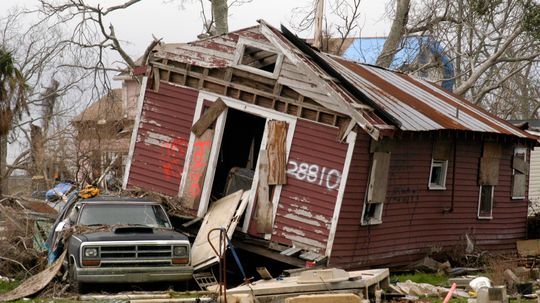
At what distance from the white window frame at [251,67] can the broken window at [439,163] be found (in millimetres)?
5414

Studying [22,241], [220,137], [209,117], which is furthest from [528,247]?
[22,241]

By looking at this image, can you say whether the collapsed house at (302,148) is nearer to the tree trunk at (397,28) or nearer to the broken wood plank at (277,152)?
the broken wood plank at (277,152)

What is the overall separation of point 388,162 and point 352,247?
225 centimetres

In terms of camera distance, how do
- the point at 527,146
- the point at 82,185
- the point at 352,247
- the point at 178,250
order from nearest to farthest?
the point at 178,250 → the point at 352,247 → the point at 82,185 → the point at 527,146

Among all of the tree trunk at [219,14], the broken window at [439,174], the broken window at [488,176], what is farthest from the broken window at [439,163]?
the tree trunk at [219,14]

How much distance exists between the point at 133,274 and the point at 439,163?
34.2 ft

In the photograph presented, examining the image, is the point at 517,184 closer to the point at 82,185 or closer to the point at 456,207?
the point at 456,207

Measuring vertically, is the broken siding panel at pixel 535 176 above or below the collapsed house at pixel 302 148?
above

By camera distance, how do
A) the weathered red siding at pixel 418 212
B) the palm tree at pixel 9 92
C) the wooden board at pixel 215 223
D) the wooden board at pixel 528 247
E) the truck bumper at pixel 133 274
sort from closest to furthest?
the truck bumper at pixel 133 274 → the wooden board at pixel 215 223 → the weathered red siding at pixel 418 212 → the wooden board at pixel 528 247 → the palm tree at pixel 9 92

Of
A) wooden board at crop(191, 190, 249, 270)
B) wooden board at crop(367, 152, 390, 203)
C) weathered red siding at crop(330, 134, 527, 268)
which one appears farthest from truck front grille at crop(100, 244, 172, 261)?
wooden board at crop(367, 152, 390, 203)

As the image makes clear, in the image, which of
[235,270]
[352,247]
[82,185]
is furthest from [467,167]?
[82,185]

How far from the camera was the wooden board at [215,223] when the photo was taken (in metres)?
18.1

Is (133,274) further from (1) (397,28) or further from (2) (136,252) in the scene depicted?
(1) (397,28)

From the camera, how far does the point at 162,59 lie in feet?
70.7
